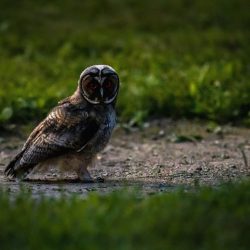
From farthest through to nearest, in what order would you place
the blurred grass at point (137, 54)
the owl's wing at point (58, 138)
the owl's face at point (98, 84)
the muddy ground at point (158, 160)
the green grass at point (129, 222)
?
the blurred grass at point (137, 54) → the owl's face at point (98, 84) → the owl's wing at point (58, 138) → the muddy ground at point (158, 160) → the green grass at point (129, 222)

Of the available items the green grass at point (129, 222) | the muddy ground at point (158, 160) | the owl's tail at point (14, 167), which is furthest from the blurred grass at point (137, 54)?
the green grass at point (129, 222)

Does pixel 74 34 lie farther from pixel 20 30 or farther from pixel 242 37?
pixel 242 37

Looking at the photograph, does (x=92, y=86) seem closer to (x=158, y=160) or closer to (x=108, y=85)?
(x=108, y=85)

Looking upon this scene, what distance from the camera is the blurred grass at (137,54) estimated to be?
12172 millimetres

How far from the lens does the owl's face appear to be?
8.56 meters

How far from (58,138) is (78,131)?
19 cm

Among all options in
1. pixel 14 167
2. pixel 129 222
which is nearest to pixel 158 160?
pixel 14 167

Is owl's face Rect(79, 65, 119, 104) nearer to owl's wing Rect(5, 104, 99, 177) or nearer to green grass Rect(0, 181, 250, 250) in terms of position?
owl's wing Rect(5, 104, 99, 177)

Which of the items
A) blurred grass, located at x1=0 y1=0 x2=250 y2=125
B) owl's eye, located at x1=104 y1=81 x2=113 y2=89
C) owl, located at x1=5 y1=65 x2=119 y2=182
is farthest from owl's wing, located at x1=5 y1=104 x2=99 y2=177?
blurred grass, located at x1=0 y1=0 x2=250 y2=125

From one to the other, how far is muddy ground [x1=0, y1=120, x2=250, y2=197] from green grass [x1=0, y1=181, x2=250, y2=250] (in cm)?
79

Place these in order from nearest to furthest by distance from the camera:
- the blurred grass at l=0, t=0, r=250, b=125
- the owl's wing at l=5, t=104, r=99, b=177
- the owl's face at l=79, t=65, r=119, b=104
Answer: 1. the owl's wing at l=5, t=104, r=99, b=177
2. the owl's face at l=79, t=65, r=119, b=104
3. the blurred grass at l=0, t=0, r=250, b=125

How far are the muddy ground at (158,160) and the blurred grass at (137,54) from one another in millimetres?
386

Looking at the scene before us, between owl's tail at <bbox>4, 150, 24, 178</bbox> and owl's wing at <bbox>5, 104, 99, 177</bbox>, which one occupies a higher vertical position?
owl's wing at <bbox>5, 104, 99, 177</bbox>

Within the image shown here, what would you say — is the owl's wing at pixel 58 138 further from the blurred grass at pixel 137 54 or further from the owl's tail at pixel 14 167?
the blurred grass at pixel 137 54
